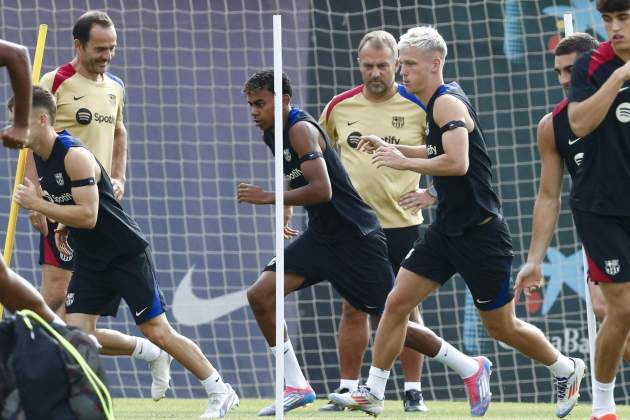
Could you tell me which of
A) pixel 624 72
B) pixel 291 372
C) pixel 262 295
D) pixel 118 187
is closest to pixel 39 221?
pixel 118 187

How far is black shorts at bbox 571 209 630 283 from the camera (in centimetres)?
615

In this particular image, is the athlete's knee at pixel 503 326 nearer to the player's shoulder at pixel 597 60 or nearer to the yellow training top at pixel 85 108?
the player's shoulder at pixel 597 60

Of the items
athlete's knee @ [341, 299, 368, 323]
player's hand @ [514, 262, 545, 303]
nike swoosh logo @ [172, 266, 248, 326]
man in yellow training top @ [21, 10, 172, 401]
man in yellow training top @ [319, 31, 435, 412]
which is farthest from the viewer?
nike swoosh logo @ [172, 266, 248, 326]

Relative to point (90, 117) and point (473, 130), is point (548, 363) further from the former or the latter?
point (90, 117)

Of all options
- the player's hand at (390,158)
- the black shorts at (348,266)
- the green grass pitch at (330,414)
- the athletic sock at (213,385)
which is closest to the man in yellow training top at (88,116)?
the green grass pitch at (330,414)

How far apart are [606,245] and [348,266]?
2.46 meters

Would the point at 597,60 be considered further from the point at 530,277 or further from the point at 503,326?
the point at 503,326

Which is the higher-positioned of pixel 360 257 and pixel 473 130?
pixel 473 130

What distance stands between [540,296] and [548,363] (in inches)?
141

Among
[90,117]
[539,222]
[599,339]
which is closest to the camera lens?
[599,339]

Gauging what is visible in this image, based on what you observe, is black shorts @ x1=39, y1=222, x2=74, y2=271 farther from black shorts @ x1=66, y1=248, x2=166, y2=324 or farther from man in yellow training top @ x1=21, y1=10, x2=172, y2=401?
black shorts @ x1=66, y1=248, x2=166, y2=324

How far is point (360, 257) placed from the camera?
8359mm

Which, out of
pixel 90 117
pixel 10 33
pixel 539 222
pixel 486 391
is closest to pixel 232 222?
pixel 10 33

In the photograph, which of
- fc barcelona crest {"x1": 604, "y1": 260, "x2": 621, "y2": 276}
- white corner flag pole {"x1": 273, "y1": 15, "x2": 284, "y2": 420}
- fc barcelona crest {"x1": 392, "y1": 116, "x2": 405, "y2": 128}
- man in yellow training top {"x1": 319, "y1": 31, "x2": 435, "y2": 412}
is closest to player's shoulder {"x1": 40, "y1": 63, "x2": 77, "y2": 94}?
man in yellow training top {"x1": 319, "y1": 31, "x2": 435, "y2": 412}
